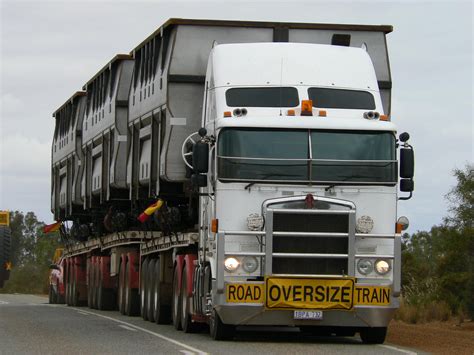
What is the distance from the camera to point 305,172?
1894 centimetres

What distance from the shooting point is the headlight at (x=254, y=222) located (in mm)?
18797

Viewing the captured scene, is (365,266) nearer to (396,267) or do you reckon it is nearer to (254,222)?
(396,267)

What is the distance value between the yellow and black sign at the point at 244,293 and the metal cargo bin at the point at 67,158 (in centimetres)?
1773

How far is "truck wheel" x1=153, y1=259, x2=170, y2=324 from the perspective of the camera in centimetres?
2523

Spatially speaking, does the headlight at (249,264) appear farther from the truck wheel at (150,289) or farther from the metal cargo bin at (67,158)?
the metal cargo bin at (67,158)

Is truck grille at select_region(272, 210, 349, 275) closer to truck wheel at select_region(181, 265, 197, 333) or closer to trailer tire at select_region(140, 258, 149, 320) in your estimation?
truck wheel at select_region(181, 265, 197, 333)

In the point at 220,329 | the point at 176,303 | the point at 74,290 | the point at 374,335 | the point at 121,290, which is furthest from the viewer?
the point at 74,290

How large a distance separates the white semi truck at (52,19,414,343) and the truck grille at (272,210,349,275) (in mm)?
14

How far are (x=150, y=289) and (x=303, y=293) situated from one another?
329 inches

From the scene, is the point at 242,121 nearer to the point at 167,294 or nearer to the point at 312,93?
the point at 312,93

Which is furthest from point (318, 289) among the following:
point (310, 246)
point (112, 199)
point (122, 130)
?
point (112, 199)

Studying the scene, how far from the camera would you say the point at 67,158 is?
127ft

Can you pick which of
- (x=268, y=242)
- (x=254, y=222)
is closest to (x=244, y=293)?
(x=268, y=242)

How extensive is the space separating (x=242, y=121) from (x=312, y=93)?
1.40 m
